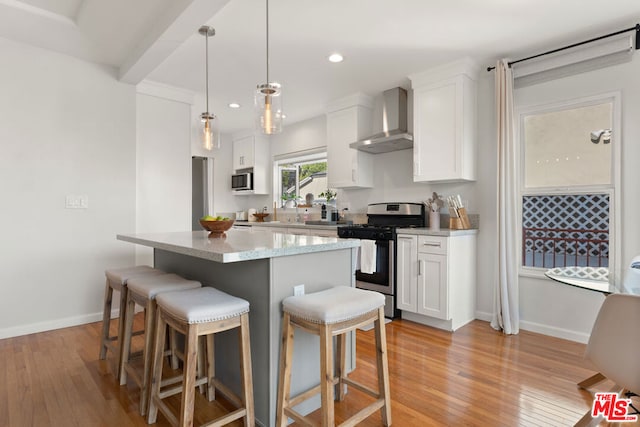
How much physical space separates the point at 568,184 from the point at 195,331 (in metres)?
3.24

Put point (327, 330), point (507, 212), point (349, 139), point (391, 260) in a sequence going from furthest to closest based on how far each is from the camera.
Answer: point (349, 139)
point (391, 260)
point (507, 212)
point (327, 330)

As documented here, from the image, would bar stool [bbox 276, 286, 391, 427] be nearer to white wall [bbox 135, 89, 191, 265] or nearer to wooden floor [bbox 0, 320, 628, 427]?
wooden floor [bbox 0, 320, 628, 427]

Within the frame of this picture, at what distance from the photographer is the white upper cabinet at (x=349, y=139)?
169 inches

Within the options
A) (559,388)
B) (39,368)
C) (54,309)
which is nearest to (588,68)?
(559,388)

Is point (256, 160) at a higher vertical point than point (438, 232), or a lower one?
higher

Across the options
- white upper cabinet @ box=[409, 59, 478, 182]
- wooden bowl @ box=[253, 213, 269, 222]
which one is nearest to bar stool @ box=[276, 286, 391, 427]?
white upper cabinet @ box=[409, 59, 478, 182]

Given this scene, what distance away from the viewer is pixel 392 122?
4.00 metres

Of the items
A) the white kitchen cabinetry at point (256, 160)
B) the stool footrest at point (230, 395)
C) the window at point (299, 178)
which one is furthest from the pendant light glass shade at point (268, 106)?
the white kitchen cabinetry at point (256, 160)

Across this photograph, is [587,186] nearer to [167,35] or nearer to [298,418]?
[298,418]

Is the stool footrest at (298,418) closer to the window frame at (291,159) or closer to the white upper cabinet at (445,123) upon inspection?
the white upper cabinet at (445,123)

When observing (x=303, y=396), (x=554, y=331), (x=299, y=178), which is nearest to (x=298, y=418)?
(x=303, y=396)

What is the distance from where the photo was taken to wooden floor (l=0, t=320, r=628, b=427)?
6.10 ft

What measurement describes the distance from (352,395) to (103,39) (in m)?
3.44

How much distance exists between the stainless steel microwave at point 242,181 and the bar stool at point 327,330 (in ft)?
14.3
